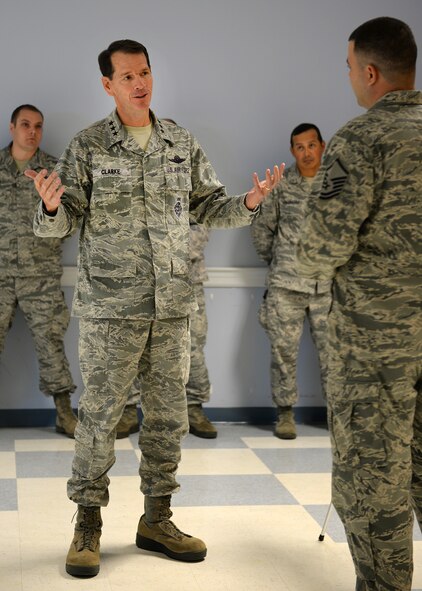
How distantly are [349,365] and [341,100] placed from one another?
351cm

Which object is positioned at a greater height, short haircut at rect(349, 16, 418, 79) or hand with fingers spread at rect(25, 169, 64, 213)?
short haircut at rect(349, 16, 418, 79)

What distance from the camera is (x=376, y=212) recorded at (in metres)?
2.23

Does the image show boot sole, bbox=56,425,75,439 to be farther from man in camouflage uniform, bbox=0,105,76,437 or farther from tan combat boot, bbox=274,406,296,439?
tan combat boot, bbox=274,406,296,439

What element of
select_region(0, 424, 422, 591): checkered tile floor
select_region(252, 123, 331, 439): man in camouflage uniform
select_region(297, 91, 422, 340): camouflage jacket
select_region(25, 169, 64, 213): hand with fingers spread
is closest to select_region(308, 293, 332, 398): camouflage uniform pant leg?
select_region(252, 123, 331, 439): man in camouflage uniform

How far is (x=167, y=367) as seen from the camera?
3.00 meters

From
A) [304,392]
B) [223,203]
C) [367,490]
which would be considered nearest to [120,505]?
[223,203]

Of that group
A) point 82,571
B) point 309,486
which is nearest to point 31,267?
point 309,486

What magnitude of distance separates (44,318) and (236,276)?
1159 millimetres

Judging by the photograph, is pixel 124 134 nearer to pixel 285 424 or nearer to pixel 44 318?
pixel 44 318

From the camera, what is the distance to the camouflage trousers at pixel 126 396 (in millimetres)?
2926

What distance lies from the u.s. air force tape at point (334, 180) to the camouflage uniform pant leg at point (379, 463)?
1.27 ft

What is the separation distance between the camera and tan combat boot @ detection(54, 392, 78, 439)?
4.98 metres

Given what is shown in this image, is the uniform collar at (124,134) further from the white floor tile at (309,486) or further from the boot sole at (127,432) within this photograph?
the boot sole at (127,432)

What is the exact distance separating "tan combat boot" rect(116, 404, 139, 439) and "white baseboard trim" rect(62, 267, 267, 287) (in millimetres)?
854
